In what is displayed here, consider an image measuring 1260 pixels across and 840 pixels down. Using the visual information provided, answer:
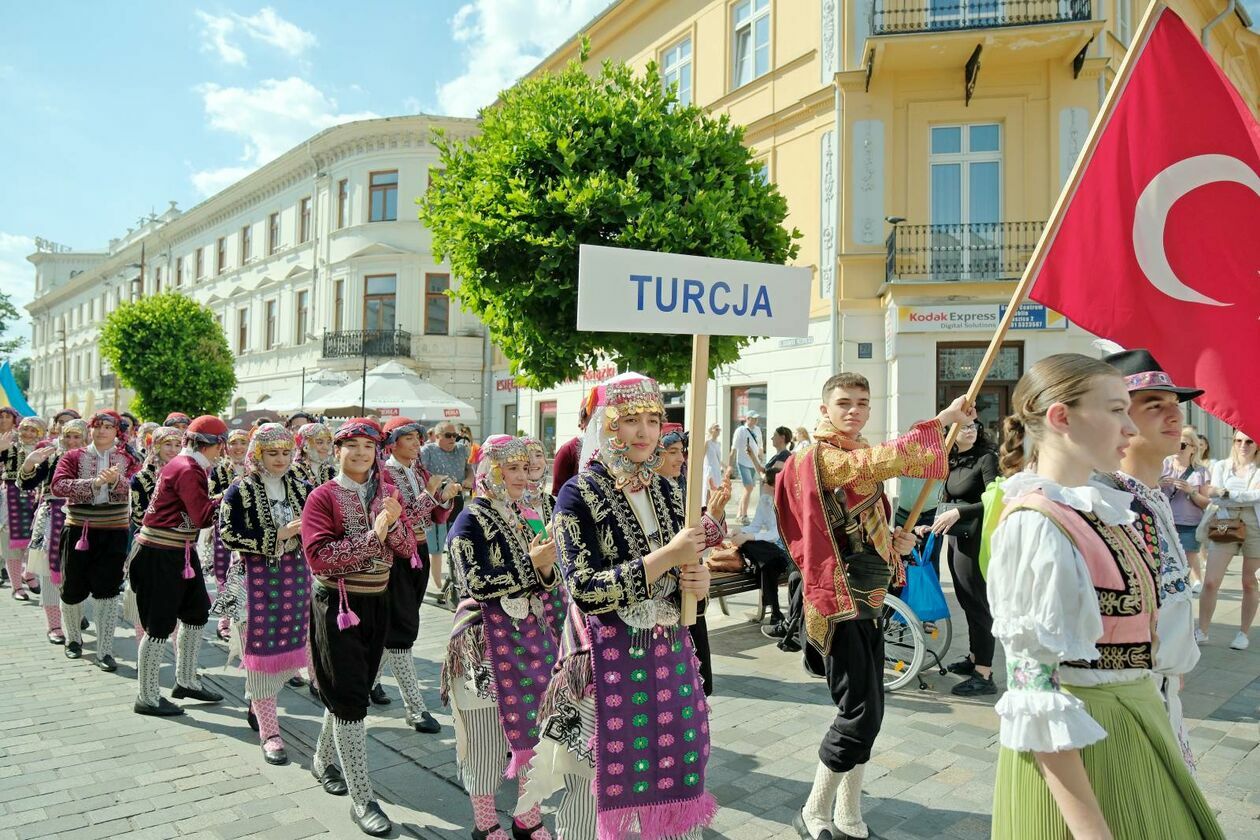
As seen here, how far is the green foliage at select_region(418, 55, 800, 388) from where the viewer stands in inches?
322

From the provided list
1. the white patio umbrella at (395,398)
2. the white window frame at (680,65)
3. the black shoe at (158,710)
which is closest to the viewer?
the black shoe at (158,710)

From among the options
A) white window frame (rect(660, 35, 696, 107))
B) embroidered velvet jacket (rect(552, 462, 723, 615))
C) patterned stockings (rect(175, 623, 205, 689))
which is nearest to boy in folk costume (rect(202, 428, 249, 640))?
patterned stockings (rect(175, 623, 205, 689))

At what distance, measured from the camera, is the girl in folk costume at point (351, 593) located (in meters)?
3.76

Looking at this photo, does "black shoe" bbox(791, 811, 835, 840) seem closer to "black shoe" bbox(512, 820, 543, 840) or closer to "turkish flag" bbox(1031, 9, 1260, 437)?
"black shoe" bbox(512, 820, 543, 840)

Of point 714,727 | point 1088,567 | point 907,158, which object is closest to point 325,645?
point 714,727

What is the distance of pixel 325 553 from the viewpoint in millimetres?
3869

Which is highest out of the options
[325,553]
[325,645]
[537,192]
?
[537,192]

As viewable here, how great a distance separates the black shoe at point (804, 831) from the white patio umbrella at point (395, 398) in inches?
395

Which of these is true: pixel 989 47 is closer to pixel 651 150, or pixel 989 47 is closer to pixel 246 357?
pixel 651 150

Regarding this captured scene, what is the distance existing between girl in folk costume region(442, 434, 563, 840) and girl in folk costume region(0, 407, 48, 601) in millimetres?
7745

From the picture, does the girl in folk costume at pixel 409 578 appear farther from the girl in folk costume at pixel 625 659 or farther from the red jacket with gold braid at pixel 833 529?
the red jacket with gold braid at pixel 833 529

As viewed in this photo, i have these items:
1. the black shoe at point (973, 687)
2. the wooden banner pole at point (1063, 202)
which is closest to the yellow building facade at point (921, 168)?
the black shoe at point (973, 687)

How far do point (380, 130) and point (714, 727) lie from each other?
28.1 meters

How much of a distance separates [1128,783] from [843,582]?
5.22ft
